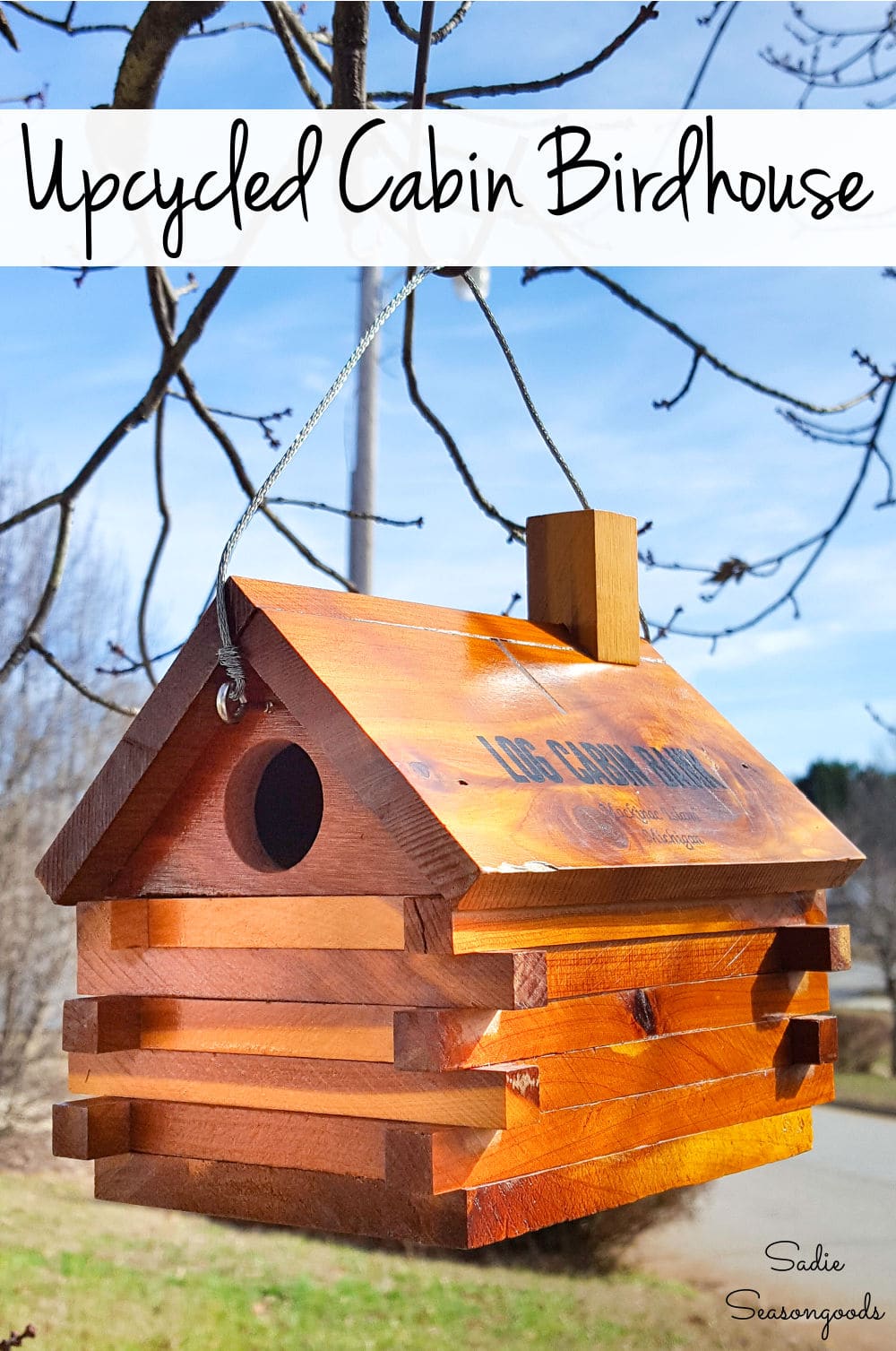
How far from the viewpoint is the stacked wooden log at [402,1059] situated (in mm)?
1090

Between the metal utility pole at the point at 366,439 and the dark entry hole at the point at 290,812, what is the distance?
3.34 meters

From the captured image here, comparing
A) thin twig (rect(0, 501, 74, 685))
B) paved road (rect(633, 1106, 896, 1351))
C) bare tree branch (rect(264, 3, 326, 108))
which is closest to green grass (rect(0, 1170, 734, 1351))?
paved road (rect(633, 1106, 896, 1351))

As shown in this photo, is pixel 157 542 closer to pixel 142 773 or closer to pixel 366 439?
pixel 142 773

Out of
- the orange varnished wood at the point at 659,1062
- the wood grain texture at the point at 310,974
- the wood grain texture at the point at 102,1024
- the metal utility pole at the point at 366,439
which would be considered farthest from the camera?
the metal utility pole at the point at 366,439

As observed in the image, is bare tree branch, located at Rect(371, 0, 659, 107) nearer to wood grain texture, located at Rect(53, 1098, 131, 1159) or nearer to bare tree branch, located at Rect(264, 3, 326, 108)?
bare tree branch, located at Rect(264, 3, 326, 108)

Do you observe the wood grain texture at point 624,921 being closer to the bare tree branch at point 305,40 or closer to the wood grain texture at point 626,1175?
the wood grain texture at point 626,1175

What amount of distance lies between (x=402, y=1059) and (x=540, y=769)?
313 mm

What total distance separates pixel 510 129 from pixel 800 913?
1319 mm

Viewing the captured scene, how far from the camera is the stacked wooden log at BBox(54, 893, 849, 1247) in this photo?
1.09 meters

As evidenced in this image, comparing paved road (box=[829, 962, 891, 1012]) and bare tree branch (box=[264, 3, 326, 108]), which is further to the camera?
paved road (box=[829, 962, 891, 1012])

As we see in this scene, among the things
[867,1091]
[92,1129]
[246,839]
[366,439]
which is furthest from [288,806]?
[867,1091]

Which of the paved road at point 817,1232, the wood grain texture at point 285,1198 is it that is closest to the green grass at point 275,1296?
the paved road at point 817,1232

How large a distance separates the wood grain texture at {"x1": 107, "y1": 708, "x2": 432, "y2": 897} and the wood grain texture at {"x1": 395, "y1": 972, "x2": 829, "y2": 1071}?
0.13 metres

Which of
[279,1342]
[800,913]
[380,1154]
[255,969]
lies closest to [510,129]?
[800,913]
